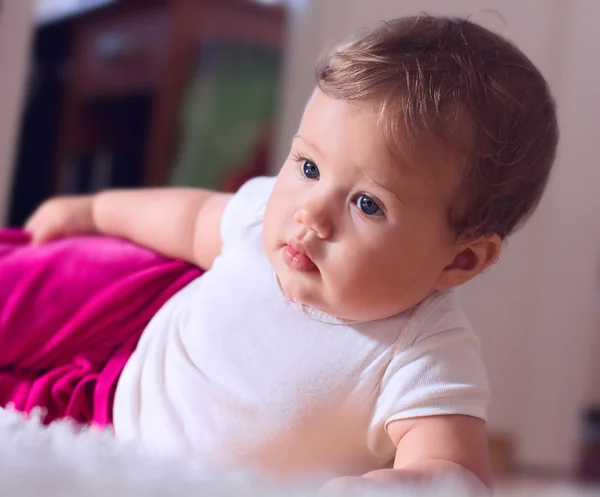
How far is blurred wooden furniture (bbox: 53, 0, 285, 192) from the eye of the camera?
2016mm

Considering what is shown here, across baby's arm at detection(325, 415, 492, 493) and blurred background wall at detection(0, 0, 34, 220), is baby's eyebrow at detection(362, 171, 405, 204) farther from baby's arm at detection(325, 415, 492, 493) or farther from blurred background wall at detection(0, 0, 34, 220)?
blurred background wall at detection(0, 0, 34, 220)

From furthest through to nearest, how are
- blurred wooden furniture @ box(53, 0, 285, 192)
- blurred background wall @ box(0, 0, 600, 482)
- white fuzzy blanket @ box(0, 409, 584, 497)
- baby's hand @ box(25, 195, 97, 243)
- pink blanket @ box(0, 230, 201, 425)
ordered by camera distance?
blurred wooden furniture @ box(53, 0, 285, 192) → blurred background wall @ box(0, 0, 600, 482) → baby's hand @ box(25, 195, 97, 243) → pink blanket @ box(0, 230, 201, 425) → white fuzzy blanket @ box(0, 409, 584, 497)

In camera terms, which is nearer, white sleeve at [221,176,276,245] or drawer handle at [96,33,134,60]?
white sleeve at [221,176,276,245]

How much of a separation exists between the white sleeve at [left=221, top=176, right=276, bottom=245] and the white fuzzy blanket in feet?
1.23

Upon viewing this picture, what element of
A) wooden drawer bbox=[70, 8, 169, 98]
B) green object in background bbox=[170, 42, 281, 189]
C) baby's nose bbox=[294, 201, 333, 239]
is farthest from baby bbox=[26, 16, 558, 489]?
wooden drawer bbox=[70, 8, 169, 98]

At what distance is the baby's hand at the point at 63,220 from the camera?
85 cm

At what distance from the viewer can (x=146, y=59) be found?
2041 mm

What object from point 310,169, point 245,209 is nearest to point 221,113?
point 245,209

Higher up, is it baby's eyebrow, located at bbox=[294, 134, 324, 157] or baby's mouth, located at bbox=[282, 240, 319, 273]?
baby's eyebrow, located at bbox=[294, 134, 324, 157]

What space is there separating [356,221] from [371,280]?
0.05 metres

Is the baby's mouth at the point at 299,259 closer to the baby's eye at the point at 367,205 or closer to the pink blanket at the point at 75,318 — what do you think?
the baby's eye at the point at 367,205

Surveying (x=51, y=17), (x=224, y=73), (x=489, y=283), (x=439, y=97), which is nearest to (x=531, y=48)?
(x=489, y=283)

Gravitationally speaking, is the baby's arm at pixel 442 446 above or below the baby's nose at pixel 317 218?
below

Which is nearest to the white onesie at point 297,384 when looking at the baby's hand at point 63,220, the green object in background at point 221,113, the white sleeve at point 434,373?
the white sleeve at point 434,373
